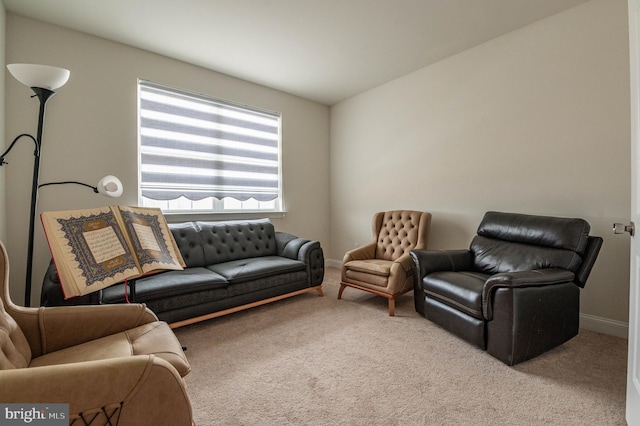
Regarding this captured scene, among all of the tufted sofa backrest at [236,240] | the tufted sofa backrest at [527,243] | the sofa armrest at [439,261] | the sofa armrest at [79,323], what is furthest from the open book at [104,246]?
the tufted sofa backrest at [527,243]

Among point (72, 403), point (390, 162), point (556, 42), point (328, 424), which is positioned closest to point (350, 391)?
point (328, 424)

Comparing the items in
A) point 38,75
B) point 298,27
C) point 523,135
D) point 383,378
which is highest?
point 298,27

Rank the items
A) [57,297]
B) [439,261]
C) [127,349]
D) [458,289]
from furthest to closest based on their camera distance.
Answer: [439,261], [458,289], [57,297], [127,349]

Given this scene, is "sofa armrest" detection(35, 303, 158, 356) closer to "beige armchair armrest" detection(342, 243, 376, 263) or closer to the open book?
the open book

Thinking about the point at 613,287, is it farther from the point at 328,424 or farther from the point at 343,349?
the point at 328,424

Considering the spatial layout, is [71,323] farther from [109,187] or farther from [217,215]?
[217,215]

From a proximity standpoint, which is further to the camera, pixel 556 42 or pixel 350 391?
pixel 556 42

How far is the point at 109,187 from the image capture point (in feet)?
6.53

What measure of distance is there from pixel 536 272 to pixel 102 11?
157 inches

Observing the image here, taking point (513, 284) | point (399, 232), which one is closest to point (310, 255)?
point (399, 232)

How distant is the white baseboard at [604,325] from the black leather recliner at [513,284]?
2.14 feet

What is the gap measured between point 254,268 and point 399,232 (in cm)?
176

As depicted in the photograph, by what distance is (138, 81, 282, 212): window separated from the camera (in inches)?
124

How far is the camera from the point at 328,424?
1.38m
